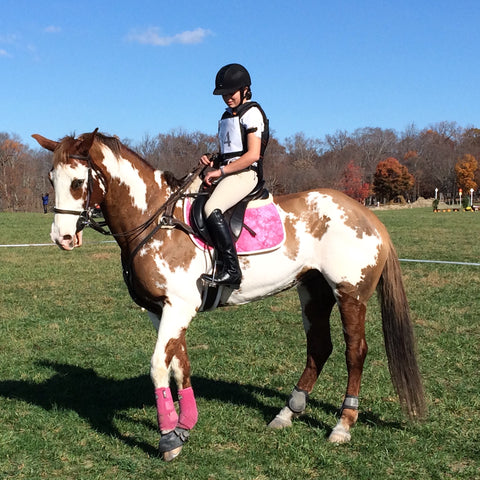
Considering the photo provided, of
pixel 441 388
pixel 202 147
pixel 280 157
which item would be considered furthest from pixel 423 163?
pixel 441 388

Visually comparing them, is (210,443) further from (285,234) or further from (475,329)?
(475,329)

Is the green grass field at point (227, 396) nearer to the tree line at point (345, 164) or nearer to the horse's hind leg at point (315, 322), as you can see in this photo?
the horse's hind leg at point (315, 322)

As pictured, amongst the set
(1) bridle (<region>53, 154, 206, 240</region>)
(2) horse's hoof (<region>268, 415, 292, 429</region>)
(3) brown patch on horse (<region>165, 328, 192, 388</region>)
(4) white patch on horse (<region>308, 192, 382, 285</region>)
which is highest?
(1) bridle (<region>53, 154, 206, 240</region>)

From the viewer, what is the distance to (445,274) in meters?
12.8

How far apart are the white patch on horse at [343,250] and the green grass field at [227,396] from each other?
4.75 feet

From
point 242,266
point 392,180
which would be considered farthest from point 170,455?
point 392,180

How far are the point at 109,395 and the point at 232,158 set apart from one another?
118 inches

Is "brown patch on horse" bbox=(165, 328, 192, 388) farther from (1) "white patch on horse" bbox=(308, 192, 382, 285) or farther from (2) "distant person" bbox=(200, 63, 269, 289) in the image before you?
(1) "white patch on horse" bbox=(308, 192, 382, 285)

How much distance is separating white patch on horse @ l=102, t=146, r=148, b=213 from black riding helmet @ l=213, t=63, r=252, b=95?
3.11 feet

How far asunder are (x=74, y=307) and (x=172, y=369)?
6253 millimetres

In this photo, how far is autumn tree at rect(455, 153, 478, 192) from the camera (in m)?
89.1

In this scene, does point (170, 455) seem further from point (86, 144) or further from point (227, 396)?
point (86, 144)

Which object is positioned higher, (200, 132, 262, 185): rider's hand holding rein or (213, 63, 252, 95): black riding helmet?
(213, 63, 252, 95): black riding helmet

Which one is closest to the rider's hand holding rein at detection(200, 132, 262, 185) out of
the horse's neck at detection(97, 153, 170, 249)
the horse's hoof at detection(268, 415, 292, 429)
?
the horse's neck at detection(97, 153, 170, 249)
